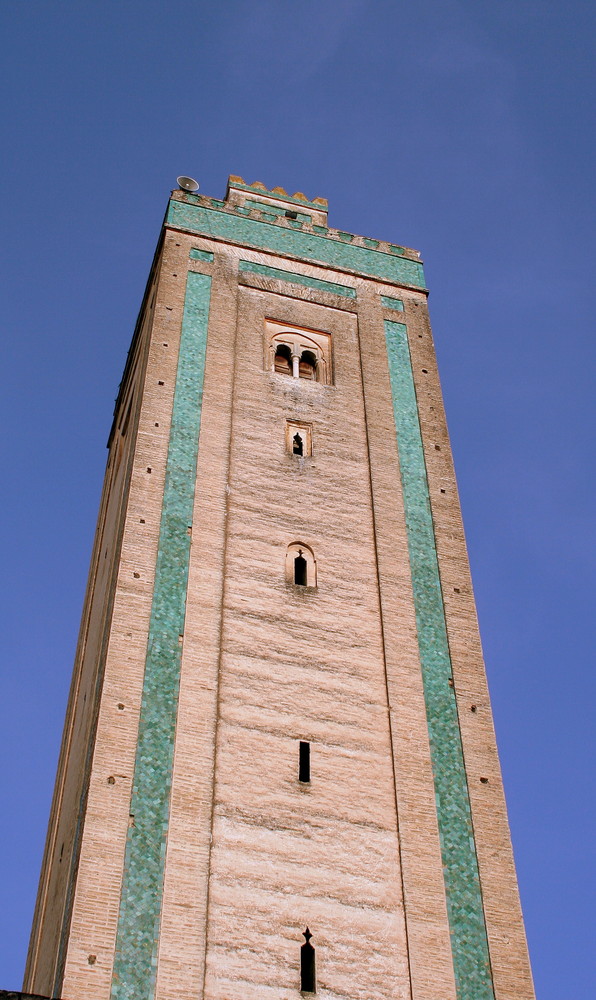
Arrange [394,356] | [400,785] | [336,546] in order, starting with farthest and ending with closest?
[394,356] → [336,546] → [400,785]

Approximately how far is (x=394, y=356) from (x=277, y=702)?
5029mm

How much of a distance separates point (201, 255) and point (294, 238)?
52.8 inches

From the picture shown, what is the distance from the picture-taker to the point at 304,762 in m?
8.73

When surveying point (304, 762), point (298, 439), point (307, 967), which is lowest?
point (307, 967)

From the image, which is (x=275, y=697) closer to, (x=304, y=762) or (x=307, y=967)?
(x=304, y=762)

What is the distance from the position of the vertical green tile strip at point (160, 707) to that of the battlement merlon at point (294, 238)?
2161mm

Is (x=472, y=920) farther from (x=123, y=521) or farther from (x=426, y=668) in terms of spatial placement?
(x=123, y=521)

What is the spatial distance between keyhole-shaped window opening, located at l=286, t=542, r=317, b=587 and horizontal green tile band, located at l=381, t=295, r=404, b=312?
14.3ft

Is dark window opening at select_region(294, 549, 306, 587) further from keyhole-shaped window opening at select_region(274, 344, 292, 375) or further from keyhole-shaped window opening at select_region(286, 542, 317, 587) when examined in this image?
keyhole-shaped window opening at select_region(274, 344, 292, 375)

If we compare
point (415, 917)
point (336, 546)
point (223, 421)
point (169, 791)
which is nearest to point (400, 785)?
point (415, 917)

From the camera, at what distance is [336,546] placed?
10414 mm

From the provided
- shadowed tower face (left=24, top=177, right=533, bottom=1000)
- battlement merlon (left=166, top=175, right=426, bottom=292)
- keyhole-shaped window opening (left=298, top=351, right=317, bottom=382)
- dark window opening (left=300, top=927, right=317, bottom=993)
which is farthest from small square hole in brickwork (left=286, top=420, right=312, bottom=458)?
dark window opening (left=300, top=927, right=317, bottom=993)

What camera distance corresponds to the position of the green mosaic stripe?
802 centimetres

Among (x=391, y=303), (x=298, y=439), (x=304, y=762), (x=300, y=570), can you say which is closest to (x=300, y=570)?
(x=300, y=570)
